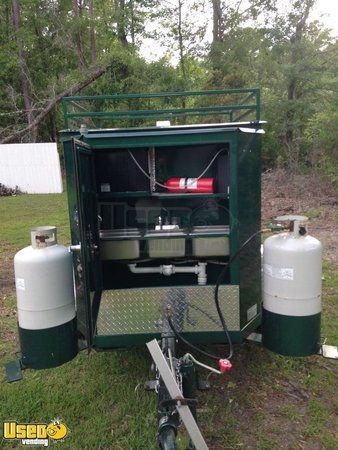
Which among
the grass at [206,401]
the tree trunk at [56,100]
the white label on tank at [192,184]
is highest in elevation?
the tree trunk at [56,100]

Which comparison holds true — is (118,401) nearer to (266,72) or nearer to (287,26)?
(266,72)

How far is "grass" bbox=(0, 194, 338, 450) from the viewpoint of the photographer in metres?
2.65

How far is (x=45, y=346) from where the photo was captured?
2.84m

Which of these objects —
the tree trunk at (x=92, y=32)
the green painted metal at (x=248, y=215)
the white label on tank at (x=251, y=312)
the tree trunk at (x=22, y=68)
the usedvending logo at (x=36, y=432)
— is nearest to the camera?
the usedvending logo at (x=36, y=432)

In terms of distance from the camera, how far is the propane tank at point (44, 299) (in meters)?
2.77

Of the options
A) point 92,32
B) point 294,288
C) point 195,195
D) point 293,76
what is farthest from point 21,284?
point 92,32

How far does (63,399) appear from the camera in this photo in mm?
3102

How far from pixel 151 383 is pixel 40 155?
15607mm

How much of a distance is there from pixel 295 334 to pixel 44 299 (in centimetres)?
178

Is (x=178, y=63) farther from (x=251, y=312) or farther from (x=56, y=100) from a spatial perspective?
(x=251, y=312)

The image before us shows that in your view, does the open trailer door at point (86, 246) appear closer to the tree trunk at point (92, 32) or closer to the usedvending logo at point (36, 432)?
the usedvending logo at point (36, 432)

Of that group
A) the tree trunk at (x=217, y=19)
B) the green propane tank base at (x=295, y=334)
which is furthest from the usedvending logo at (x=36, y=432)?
the tree trunk at (x=217, y=19)

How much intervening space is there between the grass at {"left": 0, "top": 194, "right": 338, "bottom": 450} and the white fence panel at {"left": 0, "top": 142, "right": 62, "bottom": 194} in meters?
13.5

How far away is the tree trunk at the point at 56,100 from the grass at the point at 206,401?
16636 millimetres
